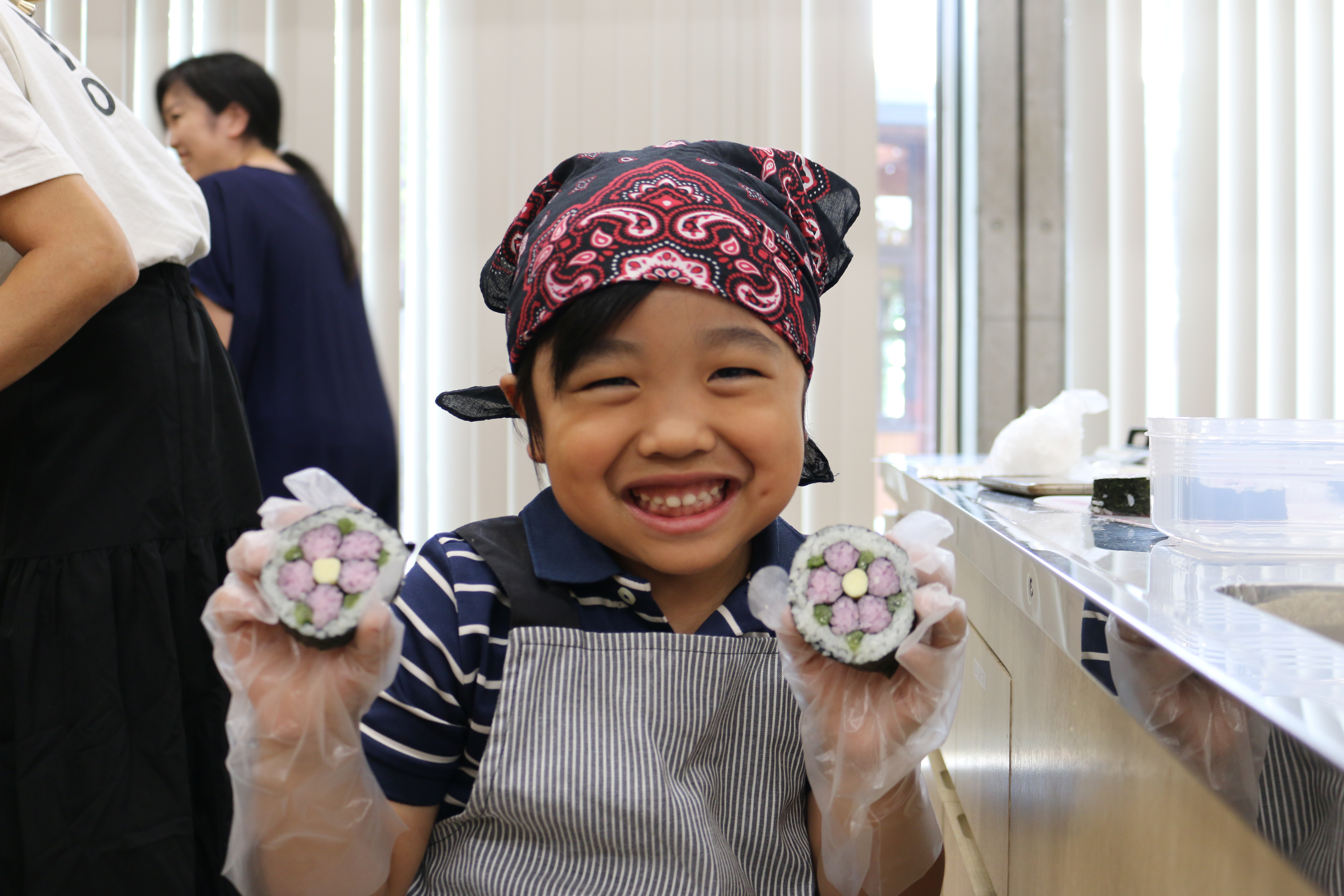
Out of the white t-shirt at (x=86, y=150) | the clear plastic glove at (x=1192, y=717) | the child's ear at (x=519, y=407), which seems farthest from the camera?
the white t-shirt at (x=86, y=150)

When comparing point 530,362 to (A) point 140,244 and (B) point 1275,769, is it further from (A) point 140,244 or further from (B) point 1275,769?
(A) point 140,244

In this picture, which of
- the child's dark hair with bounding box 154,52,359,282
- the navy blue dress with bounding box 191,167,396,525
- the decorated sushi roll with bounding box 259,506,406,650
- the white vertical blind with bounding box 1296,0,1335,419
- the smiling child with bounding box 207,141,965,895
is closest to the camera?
the decorated sushi roll with bounding box 259,506,406,650

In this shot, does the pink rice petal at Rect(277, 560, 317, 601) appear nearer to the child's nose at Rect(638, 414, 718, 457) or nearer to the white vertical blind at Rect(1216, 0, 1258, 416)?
the child's nose at Rect(638, 414, 718, 457)

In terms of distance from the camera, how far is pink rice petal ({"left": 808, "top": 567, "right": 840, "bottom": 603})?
552 mm

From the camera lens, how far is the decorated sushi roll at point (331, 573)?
1.73ft

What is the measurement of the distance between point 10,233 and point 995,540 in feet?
3.37

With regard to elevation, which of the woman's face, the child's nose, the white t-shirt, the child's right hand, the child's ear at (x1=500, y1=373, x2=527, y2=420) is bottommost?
the child's right hand

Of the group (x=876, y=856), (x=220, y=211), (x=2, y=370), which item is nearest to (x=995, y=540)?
(x=876, y=856)

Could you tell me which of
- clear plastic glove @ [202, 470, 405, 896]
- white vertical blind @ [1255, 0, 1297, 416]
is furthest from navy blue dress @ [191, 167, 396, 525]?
white vertical blind @ [1255, 0, 1297, 416]

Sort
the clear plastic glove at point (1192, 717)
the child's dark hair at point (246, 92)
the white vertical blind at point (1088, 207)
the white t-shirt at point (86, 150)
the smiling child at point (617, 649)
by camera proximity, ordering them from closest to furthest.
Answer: the clear plastic glove at point (1192, 717) → the smiling child at point (617, 649) → the white t-shirt at point (86, 150) → the child's dark hair at point (246, 92) → the white vertical blind at point (1088, 207)

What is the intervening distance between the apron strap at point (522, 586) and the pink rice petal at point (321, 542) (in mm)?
207

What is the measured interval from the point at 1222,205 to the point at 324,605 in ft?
8.32

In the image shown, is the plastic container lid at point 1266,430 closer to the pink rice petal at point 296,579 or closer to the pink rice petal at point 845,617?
the pink rice petal at point 845,617

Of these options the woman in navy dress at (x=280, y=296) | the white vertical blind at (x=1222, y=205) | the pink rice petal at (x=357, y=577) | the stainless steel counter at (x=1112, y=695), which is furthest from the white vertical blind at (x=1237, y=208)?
the pink rice petal at (x=357, y=577)
